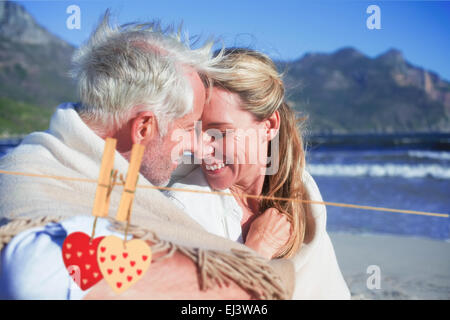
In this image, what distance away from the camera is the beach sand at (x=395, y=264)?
3.67 m

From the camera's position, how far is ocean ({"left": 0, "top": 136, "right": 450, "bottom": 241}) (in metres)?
5.62

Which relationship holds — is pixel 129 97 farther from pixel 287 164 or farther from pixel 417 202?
pixel 417 202

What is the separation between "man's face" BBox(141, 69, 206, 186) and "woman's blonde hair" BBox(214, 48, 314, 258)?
0.13m

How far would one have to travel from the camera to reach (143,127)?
4.52ft

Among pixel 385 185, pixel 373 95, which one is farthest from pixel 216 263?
pixel 373 95

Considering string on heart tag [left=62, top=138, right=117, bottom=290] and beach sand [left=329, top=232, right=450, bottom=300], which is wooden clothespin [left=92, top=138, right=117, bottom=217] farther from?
beach sand [left=329, top=232, right=450, bottom=300]

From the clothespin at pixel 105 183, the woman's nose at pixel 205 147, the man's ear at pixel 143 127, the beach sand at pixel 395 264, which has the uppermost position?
the man's ear at pixel 143 127

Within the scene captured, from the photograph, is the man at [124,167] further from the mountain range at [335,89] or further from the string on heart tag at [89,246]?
the mountain range at [335,89]

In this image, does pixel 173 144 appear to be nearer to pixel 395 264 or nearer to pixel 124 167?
pixel 124 167

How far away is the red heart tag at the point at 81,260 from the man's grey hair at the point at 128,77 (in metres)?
0.42

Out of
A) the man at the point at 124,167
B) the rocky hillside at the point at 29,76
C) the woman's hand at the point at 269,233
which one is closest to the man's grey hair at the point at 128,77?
the man at the point at 124,167

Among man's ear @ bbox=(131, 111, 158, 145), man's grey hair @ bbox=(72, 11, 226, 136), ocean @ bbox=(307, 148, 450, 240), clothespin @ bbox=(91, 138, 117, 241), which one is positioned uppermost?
man's grey hair @ bbox=(72, 11, 226, 136)

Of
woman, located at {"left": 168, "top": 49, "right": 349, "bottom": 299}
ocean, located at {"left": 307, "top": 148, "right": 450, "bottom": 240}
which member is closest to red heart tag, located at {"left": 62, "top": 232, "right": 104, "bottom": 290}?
woman, located at {"left": 168, "top": 49, "right": 349, "bottom": 299}
